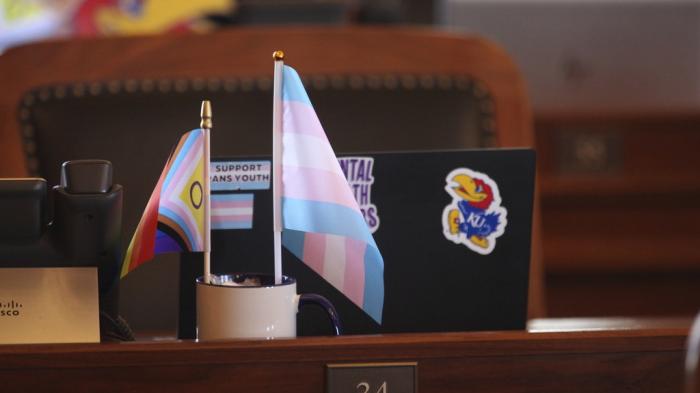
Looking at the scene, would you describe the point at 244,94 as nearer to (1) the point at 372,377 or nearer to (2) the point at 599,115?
(1) the point at 372,377

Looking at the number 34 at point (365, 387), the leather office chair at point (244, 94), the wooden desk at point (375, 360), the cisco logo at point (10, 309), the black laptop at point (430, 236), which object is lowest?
the number 34 at point (365, 387)

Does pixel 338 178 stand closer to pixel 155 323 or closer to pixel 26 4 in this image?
pixel 155 323

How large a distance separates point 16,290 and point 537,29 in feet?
8.72

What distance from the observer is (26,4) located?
279 centimetres

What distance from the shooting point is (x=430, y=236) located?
86 cm

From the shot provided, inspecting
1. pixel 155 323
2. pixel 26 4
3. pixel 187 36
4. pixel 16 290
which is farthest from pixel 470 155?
pixel 26 4

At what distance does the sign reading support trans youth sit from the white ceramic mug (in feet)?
0.32

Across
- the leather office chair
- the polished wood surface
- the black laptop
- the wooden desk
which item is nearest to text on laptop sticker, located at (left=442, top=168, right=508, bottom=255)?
the black laptop

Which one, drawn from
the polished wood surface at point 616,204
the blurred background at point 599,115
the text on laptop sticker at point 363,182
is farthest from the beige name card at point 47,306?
the polished wood surface at point 616,204

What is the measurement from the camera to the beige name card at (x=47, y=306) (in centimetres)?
77

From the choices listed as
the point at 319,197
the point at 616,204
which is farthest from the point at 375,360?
the point at 616,204

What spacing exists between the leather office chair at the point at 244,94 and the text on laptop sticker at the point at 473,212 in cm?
57

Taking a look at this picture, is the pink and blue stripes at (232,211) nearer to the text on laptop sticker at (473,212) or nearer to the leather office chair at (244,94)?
the text on laptop sticker at (473,212)

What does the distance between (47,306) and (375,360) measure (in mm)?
255
